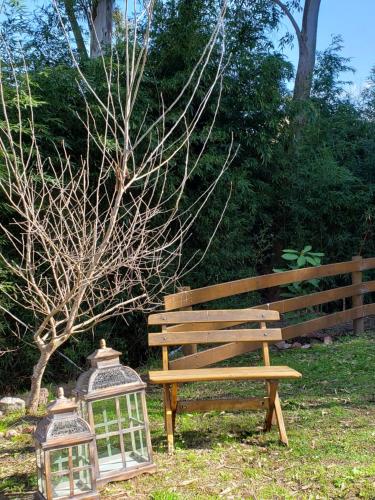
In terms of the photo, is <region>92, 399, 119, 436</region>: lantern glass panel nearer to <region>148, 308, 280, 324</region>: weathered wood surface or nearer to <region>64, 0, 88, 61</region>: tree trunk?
<region>148, 308, 280, 324</region>: weathered wood surface

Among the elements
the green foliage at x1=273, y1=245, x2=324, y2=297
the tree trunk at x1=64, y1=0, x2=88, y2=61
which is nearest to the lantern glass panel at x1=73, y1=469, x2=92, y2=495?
the green foliage at x1=273, y1=245, x2=324, y2=297

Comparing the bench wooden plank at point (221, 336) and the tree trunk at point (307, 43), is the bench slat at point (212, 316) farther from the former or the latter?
the tree trunk at point (307, 43)

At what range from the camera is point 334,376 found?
513 centimetres

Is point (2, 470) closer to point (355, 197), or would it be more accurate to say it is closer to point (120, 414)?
point (120, 414)

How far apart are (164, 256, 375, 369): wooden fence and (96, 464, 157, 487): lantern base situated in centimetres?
144

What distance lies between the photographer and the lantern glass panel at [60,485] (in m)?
2.62

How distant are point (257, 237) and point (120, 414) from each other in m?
5.23

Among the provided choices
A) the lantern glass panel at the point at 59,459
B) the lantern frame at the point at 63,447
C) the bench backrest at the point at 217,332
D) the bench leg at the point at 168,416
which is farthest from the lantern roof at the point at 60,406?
the bench backrest at the point at 217,332

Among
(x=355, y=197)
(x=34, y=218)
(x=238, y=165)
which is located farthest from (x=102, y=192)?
(x=355, y=197)

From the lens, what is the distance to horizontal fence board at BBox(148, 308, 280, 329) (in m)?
3.87

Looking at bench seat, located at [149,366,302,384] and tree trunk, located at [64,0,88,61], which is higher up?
tree trunk, located at [64,0,88,61]

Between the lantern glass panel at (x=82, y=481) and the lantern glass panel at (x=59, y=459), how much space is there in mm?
99

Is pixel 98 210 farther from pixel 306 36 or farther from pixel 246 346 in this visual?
pixel 306 36

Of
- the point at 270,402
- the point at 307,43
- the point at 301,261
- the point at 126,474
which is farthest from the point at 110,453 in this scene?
the point at 307,43
